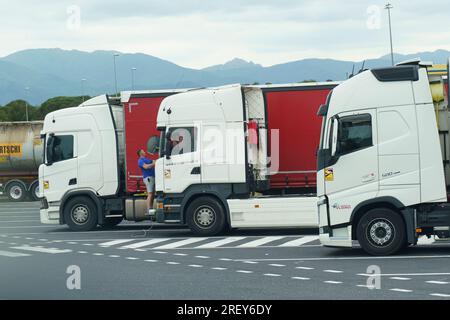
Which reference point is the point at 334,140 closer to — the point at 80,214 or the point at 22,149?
the point at 80,214

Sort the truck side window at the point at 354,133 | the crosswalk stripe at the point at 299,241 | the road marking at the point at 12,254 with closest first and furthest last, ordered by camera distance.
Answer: the truck side window at the point at 354,133
the road marking at the point at 12,254
the crosswalk stripe at the point at 299,241

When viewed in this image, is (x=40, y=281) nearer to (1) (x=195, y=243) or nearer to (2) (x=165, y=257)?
(2) (x=165, y=257)

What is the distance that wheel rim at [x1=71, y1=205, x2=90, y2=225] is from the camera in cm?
2456

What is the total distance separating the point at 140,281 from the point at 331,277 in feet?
9.08

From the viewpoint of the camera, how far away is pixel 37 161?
139ft

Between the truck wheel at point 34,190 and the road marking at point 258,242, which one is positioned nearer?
the road marking at point 258,242

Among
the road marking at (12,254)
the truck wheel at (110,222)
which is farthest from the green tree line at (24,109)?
the road marking at (12,254)

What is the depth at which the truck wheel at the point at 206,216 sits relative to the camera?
21438mm

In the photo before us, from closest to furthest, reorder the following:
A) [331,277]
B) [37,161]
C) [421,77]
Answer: [331,277]
[421,77]
[37,161]

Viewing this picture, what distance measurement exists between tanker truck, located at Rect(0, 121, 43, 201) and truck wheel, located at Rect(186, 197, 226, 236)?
21809mm

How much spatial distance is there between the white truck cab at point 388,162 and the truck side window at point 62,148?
964 cm

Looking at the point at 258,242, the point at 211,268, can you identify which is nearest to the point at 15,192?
the point at 258,242

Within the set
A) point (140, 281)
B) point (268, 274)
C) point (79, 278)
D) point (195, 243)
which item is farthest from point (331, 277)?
point (195, 243)

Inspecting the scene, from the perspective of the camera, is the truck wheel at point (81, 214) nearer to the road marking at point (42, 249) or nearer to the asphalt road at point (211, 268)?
the asphalt road at point (211, 268)
